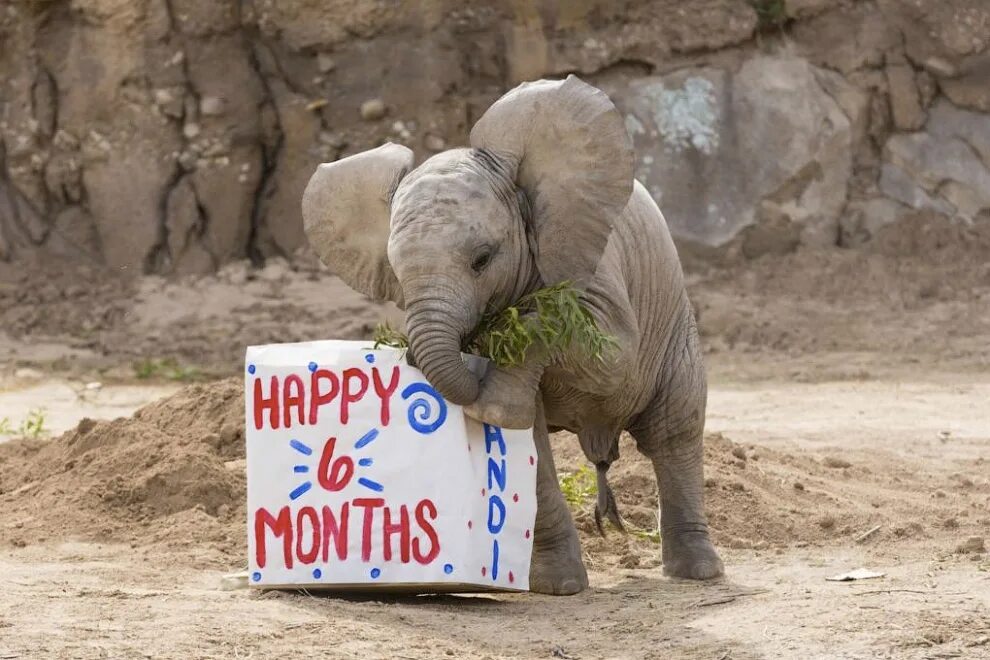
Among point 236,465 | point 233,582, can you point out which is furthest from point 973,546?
point 236,465

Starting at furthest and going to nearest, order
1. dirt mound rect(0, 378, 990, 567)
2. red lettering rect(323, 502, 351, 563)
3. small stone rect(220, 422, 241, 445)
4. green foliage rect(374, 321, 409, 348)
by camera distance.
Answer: small stone rect(220, 422, 241, 445) < dirt mound rect(0, 378, 990, 567) < green foliage rect(374, 321, 409, 348) < red lettering rect(323, 502, 351, 563)

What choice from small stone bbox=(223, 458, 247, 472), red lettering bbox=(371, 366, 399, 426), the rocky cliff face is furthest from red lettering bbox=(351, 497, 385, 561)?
the rocky cliff face

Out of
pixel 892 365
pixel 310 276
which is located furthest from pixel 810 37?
pixel 310 276

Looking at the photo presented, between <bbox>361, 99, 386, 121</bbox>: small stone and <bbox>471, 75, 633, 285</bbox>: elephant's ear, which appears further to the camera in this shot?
<bbox>361, 99, 386, 121</bbox>: small stone

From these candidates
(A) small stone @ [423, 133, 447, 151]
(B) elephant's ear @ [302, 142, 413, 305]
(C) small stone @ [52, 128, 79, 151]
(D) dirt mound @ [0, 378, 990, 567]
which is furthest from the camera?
(A) small stone @ [423, 133, 447, 151]

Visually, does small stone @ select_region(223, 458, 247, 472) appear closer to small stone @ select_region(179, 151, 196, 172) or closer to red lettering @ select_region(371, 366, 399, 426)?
red lettering @ select_region(371, 366, 399, 426)

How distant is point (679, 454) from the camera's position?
7152 millimetres

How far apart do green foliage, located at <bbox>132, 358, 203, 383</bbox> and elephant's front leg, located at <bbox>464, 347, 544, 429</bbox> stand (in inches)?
266

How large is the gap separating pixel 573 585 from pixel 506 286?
113 centimetres

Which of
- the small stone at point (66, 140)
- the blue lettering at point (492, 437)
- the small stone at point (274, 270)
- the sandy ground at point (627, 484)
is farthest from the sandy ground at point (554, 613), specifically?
the small stone at point (66, 140)

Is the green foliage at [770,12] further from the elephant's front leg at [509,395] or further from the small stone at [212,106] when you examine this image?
the elephant's front leg at [509,395]

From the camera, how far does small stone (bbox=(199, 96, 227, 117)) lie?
46.8 feet

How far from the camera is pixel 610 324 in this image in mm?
6324

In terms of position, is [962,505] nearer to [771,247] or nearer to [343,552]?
[343,552]
